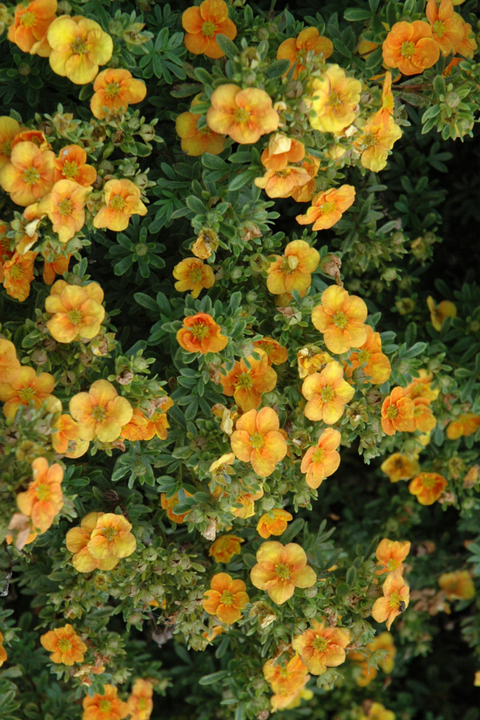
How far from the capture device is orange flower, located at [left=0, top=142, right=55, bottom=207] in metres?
2.02

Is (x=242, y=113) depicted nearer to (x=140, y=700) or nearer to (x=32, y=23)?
(x=32, y=23)

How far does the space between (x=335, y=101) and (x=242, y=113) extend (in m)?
0.31

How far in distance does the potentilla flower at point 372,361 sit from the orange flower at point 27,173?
→ 1.26 meters

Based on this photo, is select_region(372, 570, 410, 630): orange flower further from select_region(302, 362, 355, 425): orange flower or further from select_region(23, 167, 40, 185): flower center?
select_region(23, 167, 40, 185): flower center

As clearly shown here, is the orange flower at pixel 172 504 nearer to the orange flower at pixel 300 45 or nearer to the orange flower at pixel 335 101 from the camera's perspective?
→ the orange flower at pixel 335 101

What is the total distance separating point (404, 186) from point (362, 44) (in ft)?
2.84

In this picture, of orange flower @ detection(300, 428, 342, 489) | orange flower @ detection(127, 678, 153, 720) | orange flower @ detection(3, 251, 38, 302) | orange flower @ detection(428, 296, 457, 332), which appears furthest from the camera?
orange flower @ detection(428, 296, 457, 332)

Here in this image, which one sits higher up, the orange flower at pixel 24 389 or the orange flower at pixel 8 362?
the orange flower at pixel 8 362

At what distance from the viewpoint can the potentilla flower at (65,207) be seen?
199cm

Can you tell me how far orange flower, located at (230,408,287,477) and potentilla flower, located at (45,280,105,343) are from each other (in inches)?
22.8

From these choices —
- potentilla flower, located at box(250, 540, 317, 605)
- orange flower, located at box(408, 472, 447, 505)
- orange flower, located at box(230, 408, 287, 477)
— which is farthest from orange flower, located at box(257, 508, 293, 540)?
orange flower, located at box(408, 472, 447, 505)

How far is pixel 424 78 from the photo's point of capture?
96.5 inches

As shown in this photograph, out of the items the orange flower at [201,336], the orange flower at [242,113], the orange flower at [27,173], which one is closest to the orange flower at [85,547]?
the orange flower at [201,336]

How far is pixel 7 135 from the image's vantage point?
7.03ft
